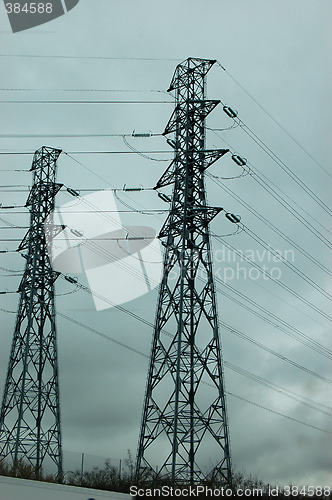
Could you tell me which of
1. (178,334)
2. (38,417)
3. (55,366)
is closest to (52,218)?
(55,366)

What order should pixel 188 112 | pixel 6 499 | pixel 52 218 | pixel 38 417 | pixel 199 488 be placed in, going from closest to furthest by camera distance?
pixel 6 499 < pixel 199 488 < pixel 188 112 < pixel 38 417 < pixel 52 218

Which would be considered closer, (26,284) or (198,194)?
(198,194)

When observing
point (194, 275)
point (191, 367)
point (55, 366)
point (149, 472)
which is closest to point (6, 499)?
point (149, 472)

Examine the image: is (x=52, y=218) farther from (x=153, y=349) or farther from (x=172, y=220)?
(x=153, y=349)

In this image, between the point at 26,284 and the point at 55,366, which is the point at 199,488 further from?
the point at 26,284

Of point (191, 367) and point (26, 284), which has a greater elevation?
point (26, 284)

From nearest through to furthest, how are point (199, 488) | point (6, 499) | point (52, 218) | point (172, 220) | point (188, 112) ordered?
point (6, 499) → point (199, 488) → point (172, 220) → point (188, 112) → point (52, 218)

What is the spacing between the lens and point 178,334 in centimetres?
3266

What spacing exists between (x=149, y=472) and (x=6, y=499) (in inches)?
290

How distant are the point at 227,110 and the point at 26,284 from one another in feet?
49.8

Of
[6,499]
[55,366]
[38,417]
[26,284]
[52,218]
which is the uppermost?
[52,218]

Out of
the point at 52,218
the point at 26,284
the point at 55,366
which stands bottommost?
the point at 55,366

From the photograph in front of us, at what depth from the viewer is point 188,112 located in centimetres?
3834

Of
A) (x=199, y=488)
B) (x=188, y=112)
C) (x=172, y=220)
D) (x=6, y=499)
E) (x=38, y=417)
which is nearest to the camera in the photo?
(x=6, y=499)
